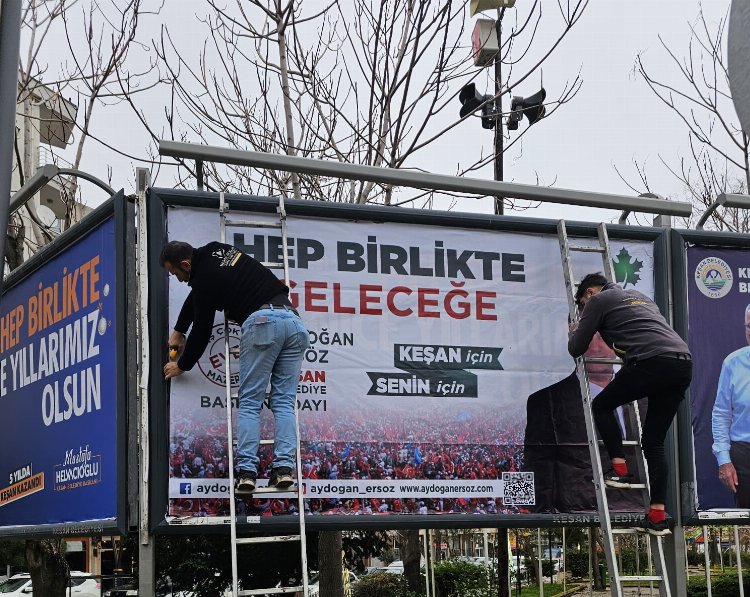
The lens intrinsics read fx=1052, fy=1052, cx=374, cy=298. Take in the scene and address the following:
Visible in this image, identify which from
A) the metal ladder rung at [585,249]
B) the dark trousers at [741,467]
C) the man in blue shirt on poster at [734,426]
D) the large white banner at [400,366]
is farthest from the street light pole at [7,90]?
the dark trousers at [741,467]

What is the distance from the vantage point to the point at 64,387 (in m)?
8.37

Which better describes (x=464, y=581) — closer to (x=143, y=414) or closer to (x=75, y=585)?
(x=143, y=414)

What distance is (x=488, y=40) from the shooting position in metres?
15.2

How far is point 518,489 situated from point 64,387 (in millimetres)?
3703

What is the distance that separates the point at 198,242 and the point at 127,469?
171cm

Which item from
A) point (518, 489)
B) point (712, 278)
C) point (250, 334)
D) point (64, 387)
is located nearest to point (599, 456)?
point (518, 489)

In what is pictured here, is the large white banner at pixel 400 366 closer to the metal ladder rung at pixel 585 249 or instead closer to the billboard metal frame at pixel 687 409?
the metal ladder rung at pixel 585 249

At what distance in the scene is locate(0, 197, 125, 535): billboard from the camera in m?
7.60

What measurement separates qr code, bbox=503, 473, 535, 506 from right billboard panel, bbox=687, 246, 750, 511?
1.52 metres

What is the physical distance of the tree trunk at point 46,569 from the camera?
14328 millimetres

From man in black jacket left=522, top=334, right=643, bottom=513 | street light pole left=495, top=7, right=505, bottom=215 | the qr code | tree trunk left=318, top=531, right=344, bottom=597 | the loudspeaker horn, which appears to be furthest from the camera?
street light pole left=495, top=7, right=505, bottom=215

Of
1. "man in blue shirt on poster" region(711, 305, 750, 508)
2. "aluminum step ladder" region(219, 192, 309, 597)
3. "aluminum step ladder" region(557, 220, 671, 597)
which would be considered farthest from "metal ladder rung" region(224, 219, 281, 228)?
"man in blue shirt on poster" region(711, 305, 750, 508)

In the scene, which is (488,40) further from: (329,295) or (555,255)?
(329,295)

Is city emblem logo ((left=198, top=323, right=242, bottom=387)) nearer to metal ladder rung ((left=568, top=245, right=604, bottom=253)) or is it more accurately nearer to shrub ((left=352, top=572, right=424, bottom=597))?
metal ladder rung ((left=568, top=245, right=604, bottom=253))
